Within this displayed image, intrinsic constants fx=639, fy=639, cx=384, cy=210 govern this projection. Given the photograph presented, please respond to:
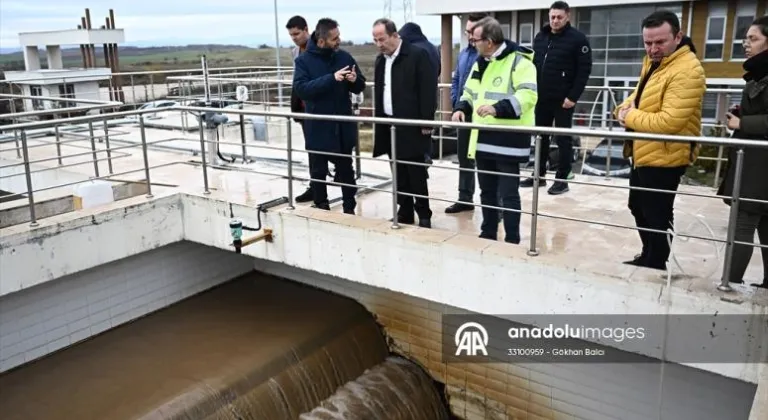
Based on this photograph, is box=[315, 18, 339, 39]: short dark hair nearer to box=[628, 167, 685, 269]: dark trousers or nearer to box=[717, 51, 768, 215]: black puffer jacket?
box=[628, 167, 685, 269]: dark trousers

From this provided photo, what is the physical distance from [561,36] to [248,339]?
4.00 m

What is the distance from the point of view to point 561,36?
579 cm

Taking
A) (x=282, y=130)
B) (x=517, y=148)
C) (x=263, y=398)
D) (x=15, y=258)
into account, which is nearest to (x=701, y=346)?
(x=517, y=148)

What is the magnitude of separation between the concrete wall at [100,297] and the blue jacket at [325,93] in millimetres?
2113

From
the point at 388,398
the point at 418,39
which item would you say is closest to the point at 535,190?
the point at 418,39

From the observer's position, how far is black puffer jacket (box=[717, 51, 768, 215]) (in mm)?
3400

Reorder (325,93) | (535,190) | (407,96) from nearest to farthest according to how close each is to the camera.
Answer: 1. (535,190)
2. (407,96)
3. (325,93)

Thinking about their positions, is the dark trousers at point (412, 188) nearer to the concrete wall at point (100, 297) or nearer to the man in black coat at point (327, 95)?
the man in black coat at point (327, 95)

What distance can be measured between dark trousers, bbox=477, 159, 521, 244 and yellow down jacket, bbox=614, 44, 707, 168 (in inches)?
35.8

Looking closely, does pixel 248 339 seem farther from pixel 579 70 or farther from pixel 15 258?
pixel 579 70

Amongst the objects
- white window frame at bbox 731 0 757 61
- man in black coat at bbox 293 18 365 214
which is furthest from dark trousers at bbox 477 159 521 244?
white window frame at bbox 731 0 757 61

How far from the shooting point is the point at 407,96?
500 centimetres

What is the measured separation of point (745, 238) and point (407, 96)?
254 centimetres

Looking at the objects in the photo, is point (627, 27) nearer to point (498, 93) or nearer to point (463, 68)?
point (463, 68)
